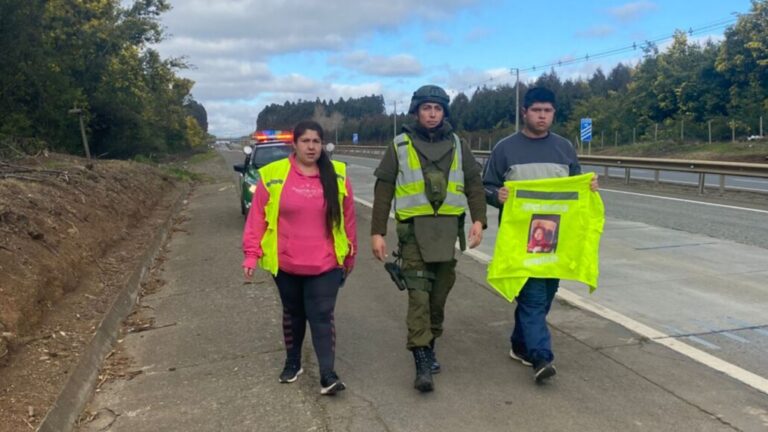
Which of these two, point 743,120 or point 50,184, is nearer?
point 50,184

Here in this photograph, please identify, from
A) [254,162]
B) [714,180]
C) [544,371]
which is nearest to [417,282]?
[544,371]

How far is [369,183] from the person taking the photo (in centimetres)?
2359

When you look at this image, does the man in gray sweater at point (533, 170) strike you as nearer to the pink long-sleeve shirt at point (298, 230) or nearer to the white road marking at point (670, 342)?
the white road marking at point (670, 342)

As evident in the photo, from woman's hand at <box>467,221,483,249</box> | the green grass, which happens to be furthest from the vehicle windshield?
the green grass

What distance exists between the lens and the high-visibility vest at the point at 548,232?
4504mm

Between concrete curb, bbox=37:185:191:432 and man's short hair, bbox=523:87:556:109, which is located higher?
man's short hair, bbox=523:87:556:109

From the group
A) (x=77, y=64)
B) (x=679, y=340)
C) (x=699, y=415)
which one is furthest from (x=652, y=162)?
(x=77, y=64)

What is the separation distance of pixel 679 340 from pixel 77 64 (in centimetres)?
2447

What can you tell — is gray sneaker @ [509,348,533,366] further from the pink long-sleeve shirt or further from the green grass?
the green grass

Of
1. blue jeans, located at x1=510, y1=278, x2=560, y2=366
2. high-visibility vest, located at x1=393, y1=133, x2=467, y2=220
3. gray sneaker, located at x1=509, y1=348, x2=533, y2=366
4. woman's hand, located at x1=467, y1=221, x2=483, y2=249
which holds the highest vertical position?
high-visibility vest, located at x1=393, y1=133, x2=467, y2=220

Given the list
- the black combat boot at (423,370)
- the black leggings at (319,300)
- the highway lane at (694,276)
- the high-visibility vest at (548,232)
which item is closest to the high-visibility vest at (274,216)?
the black leggings at (319,300)

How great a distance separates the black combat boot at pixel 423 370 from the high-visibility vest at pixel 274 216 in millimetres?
786

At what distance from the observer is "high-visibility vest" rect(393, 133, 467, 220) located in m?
4.28

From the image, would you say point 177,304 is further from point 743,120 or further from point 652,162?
point 743,120
